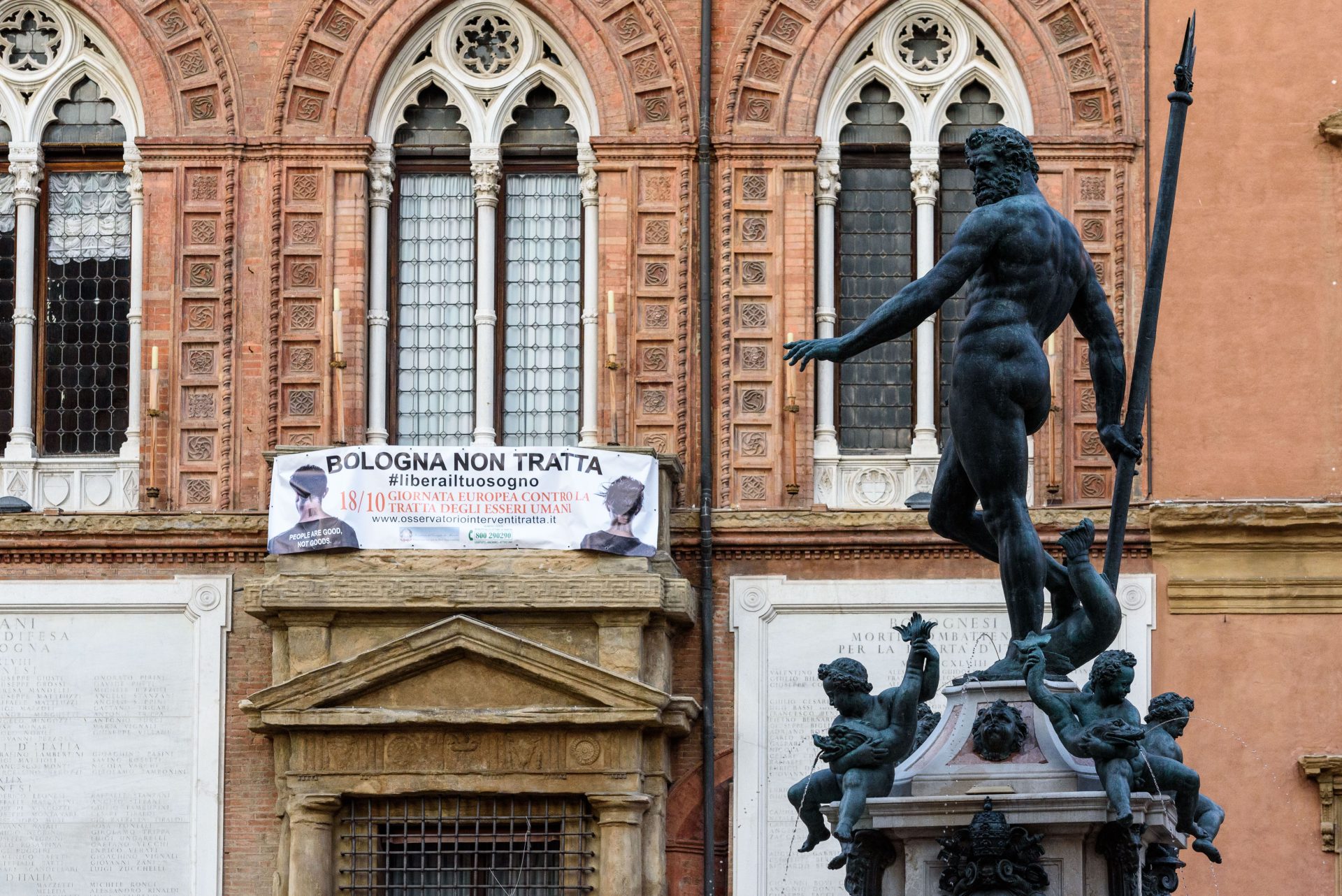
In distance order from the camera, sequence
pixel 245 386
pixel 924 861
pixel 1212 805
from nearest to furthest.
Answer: pixel 924 861 → pixel 1212 805 → pixel 245 386

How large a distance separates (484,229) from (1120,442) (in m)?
14.3

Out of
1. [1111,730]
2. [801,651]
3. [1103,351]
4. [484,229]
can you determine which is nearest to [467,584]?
[801,651]

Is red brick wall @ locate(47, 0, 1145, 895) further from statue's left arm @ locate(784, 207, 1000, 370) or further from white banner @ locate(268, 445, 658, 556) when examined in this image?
statue's left arm @ locate(784, 207, 1000, 370)

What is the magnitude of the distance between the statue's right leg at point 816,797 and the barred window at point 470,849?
1174 cm

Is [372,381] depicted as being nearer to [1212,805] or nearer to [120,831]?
[120,831]

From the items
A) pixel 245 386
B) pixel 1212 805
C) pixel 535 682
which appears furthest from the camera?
pixel 245 386

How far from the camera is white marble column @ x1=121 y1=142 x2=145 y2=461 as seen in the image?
27828mm

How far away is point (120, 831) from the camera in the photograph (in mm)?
26891

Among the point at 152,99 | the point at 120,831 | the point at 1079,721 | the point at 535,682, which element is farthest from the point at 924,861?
the point at 152,99

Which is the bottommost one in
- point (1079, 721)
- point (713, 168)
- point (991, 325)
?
point (1079, 721)

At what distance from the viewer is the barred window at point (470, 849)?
26094 mm

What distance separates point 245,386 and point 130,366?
1110 mm

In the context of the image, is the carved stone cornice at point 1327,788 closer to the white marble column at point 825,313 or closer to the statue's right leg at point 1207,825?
the white marble column at point 825,313

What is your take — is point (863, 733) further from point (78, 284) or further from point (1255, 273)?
point (78, 284)
